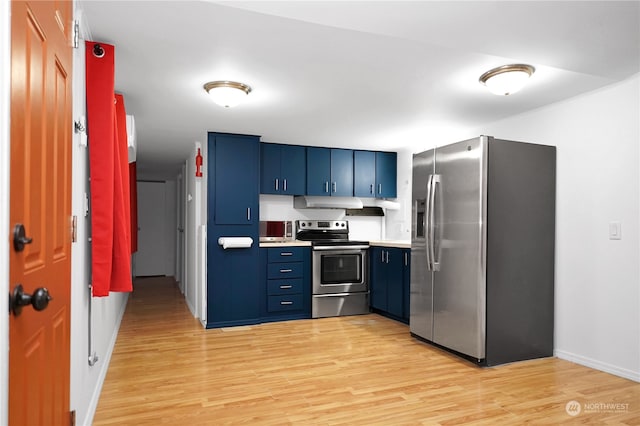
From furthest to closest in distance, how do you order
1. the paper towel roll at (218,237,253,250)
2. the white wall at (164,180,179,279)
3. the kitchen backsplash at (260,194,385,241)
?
the white wall at (164,180,179,279)
the kitchen backsplash at (260,194,385,241)
the paper towel roll at (218,237,253,250)

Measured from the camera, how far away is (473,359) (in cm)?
339

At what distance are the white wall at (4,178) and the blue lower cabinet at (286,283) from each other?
153 inches

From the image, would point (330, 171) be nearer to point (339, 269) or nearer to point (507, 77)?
point (339, 269)

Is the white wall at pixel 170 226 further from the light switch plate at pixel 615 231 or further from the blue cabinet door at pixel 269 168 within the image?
the light switch plate at pixel 615 231

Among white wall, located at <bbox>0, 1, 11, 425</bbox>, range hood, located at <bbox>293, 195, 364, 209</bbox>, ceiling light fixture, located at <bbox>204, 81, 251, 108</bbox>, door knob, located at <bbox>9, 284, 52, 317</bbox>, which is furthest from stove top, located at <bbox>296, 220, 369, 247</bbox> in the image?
white wall, located at <bbox>0, 1, 11, 425</bbox>

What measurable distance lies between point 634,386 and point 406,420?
1.74 meters

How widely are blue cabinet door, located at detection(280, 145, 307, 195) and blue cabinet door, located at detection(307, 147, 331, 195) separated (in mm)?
69

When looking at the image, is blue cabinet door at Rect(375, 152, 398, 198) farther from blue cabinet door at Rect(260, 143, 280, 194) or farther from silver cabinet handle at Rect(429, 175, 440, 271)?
silver cabinet handle at Rect(429, 175, 440, 271)

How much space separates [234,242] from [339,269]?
136cm

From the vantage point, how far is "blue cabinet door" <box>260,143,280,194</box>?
17.2 feet

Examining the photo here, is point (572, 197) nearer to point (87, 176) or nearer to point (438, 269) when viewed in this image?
point (438, 269)

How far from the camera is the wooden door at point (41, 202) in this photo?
42.1 inches

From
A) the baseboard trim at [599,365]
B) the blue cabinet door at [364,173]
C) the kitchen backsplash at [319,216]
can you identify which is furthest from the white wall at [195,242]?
the baseboard trim at [599,365]

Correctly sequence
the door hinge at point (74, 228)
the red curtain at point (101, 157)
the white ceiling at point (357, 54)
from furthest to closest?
the red curtain at point (101, 157) → the white ceiling at point (357, 54) → the door hinge at point (74, 228)
